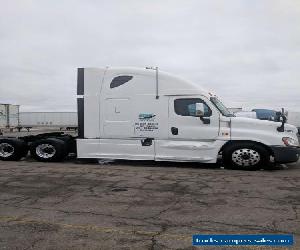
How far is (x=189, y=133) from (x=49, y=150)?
4651mm

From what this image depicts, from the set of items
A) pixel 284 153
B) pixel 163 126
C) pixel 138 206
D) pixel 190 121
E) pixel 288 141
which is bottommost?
pixel 138 206

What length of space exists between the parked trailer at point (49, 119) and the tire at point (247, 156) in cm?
4550

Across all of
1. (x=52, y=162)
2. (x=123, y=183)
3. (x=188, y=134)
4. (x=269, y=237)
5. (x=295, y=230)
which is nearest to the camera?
(x=269, y=237)

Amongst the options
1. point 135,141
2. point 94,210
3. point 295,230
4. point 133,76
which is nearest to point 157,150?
point 135,141

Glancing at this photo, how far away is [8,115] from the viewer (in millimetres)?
45031

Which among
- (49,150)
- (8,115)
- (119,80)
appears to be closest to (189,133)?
(119,80)

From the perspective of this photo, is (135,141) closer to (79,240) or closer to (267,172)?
(267,172)

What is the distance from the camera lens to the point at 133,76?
13305 mm

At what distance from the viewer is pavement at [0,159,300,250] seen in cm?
579

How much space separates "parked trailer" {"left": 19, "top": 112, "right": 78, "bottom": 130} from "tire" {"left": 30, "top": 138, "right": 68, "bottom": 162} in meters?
42.5

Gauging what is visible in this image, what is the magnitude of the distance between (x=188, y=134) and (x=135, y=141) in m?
1.61

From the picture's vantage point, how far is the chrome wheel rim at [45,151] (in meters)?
14.3

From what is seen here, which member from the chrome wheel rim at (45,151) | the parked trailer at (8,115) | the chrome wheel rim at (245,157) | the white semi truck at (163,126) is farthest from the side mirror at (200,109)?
the parked trailer at (8,115)

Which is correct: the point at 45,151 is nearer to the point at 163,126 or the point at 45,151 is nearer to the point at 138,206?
the point at 163,126
